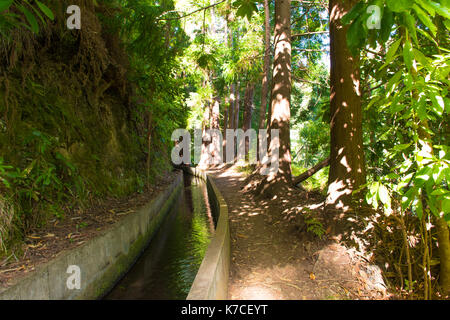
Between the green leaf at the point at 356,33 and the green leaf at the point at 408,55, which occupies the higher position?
the green leaf at the point at 356,33

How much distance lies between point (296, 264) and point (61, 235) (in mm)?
3753

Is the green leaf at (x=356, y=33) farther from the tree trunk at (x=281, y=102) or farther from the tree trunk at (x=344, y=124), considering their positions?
the tree trunk at (x=281, y=102)

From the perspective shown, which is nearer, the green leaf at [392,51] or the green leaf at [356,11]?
the green leaf at [356,11]

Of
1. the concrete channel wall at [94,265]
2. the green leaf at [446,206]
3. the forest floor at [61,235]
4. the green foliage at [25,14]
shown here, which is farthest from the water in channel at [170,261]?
the green foliage at [25,14]

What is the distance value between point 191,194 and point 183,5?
10011mm

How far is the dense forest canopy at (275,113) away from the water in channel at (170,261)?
1.74 meters

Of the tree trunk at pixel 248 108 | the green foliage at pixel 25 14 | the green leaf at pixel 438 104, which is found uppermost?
the tree trunk at pixel 248 108

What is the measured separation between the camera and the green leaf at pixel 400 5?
4.74 ft

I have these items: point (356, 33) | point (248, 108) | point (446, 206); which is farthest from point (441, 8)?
point (248, 108)

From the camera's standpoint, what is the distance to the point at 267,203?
7199 millimetres

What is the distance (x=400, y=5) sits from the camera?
1.46 metres

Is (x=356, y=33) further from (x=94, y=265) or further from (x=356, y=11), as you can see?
(x=94, y=265)

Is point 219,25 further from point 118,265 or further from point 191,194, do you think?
point 118,265
